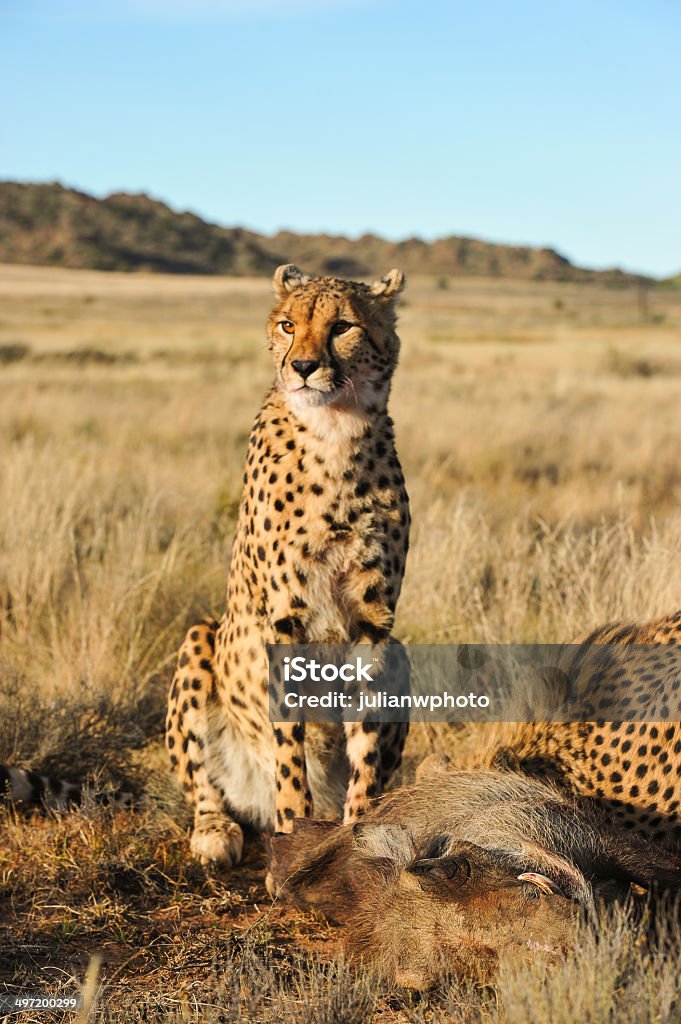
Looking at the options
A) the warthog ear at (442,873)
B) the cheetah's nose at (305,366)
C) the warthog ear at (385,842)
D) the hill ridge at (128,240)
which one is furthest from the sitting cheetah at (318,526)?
the hill ridge at (128,240)

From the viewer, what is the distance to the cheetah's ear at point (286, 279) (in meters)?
2.99

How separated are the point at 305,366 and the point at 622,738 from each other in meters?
1.21

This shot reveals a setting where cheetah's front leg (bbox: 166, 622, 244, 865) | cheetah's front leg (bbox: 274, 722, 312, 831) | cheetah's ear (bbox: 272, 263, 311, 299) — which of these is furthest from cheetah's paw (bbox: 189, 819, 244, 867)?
cheetah's ear (bbox: 272, 263, 311, 299)

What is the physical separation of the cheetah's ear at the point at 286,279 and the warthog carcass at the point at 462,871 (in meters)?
1.36

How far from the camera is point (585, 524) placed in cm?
636

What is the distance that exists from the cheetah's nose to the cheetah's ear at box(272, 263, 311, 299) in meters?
0.32

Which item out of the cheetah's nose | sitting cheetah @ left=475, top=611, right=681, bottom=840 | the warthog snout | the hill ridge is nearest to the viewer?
the warthog snout

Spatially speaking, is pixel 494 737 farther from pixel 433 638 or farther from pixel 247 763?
pixel 433 638

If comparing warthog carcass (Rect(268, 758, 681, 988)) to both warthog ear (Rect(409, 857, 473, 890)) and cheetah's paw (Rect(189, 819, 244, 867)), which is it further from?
cheetah's paw (Rect(189, 819, 244, 867))

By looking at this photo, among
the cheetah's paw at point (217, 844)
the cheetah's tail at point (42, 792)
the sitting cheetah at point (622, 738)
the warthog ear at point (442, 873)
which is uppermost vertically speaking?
the sitting cheetah at point (622, 738)

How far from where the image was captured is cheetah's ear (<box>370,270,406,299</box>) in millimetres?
2990

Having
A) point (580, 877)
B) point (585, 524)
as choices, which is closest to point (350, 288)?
point (580, 877)

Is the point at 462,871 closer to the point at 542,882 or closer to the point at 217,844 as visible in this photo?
the point at 542,882

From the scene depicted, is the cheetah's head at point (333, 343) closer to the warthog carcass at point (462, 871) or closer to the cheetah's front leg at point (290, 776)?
the cheetah's front leg at point (290, 776)
